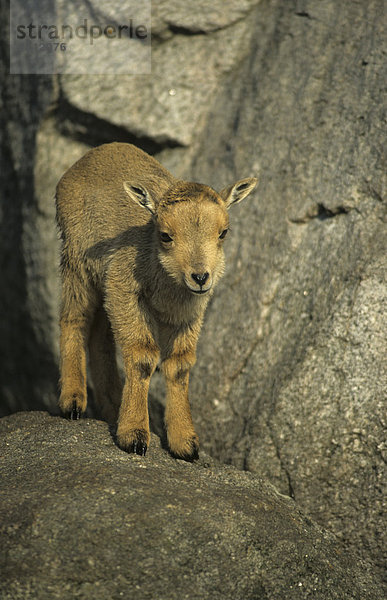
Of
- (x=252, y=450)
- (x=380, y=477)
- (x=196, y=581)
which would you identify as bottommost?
(x=252, y=450)

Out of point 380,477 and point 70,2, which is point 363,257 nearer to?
point 380,477

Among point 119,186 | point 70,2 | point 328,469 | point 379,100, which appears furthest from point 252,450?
point 70,2

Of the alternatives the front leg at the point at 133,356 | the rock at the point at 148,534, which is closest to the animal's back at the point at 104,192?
the front leg at the point at 133,356

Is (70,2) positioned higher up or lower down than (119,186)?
higher up

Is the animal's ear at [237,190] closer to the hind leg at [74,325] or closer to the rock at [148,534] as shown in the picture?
the hind leg at [74,325]

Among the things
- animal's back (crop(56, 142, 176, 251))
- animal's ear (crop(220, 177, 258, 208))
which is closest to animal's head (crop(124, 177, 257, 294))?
animal's ear (crop(220, 177, 258, 208))

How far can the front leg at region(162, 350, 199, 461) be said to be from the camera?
7395 millimetres

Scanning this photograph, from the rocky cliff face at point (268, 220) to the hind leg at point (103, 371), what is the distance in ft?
5.49

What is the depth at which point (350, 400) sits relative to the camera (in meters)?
7.82

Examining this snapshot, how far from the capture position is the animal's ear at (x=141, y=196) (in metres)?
7.40

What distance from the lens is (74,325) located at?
862 centimetres

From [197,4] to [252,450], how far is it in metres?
7.62

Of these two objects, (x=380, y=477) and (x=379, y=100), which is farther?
(x=379, y=100)

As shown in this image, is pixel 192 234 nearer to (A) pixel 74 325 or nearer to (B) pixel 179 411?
(B) pixel 179 411
